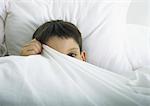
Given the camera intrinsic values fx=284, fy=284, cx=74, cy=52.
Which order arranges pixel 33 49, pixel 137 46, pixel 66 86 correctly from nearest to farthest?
pixel 66 86 → pixel 33 49 → pixel 137 46

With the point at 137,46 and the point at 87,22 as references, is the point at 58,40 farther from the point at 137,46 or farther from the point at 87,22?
the point at 137,46

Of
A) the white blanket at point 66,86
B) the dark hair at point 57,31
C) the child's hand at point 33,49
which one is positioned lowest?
the white blanket at point 66,86

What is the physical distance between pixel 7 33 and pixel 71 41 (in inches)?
12.1

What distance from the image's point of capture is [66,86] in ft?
2.43

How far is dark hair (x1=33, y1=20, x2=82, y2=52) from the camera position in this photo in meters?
1.01

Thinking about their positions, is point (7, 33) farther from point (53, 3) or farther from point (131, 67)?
point (131, 67)

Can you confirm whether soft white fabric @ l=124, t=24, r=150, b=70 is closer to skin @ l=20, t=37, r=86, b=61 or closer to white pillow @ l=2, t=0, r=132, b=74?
white pillow @ l=2, t=0, r=132, b=74

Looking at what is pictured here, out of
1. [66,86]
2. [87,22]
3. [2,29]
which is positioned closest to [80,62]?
[66,86]

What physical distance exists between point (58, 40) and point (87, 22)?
195 mm

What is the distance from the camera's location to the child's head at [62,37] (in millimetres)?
979

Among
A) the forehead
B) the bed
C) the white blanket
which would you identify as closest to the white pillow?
the bed

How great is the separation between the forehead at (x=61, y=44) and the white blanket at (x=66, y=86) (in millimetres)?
170

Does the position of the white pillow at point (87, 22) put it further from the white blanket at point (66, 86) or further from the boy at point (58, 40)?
the white blanket at point (66, 86)

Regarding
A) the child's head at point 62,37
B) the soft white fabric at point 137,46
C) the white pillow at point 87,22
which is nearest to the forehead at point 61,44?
the child's head at point 62,37
